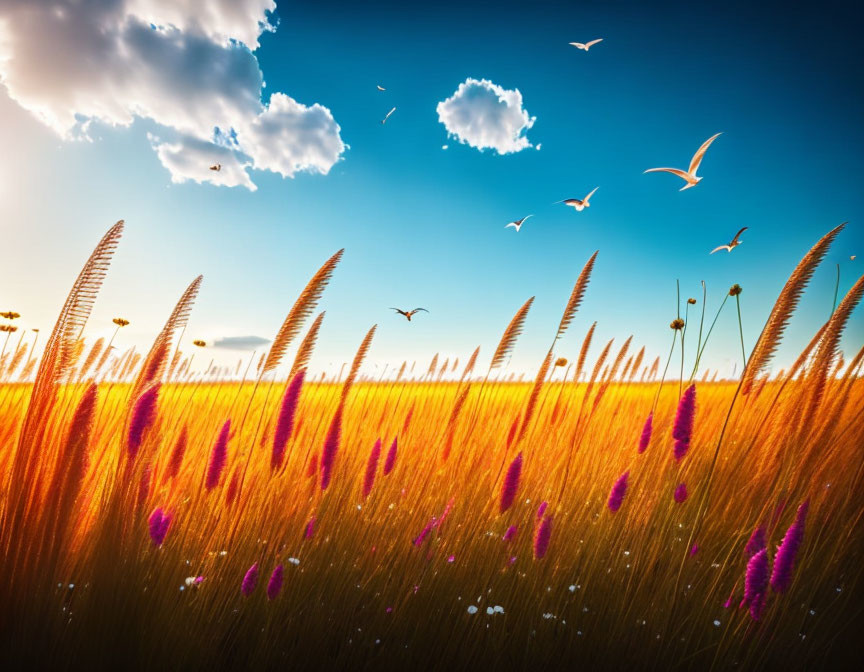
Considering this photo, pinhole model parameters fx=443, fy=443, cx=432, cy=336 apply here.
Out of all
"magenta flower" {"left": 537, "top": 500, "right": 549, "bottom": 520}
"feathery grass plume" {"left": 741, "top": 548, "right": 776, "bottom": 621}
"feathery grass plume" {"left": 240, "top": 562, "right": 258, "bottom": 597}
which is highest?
"feathery grass plume" {"left": 741, "top": 548, "right": 776, "bottom": 621}

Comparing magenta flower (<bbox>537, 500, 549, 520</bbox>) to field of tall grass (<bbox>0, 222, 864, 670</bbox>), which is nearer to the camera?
field of tall grass (<bbox>0, 222, 864, 670</bbox>)

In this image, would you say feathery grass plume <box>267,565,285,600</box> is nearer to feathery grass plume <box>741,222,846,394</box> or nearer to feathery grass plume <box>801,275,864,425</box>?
feathery grass plume <box>741,222,846,394</box>

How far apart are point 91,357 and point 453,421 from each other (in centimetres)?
145

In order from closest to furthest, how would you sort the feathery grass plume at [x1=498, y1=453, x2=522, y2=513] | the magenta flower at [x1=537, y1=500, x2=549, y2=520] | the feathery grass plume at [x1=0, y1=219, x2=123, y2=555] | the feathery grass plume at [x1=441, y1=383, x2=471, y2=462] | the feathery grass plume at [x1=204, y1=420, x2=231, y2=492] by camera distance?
1. the feathery grass plume at [x1=0, y1=219, x2=123, y2=555]
2. the feathery grass plume at [x1=204, y1=420, x2=231, y2=492]
3. the feathery grass plume at [x1=498, y1=453, x2=522, y2=513]
4. the magenta flower at [x1=537, y1=500, x2=549, y2=520]
5. the feathery grass plume at [x1=441, y1=383, x2=471, y2=462]

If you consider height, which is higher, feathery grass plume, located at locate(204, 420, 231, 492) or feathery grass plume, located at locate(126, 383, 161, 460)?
feathery grass plume, located at locate(126, 383, 161, 460)

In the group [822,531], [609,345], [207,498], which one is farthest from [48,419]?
[822,531]

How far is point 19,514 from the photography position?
3.47ft

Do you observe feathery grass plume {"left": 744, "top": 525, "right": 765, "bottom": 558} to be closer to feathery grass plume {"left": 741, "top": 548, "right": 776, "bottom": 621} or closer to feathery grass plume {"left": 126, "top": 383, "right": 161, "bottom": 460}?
feathery grass plume {"left": 741, "top": 548, "right": 776, "bottom": 621}

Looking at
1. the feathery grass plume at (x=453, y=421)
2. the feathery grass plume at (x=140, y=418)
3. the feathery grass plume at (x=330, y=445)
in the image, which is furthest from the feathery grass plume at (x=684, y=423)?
the feathery grass plume at (x=140, y=418)

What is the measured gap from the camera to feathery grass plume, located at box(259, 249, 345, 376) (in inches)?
49.5

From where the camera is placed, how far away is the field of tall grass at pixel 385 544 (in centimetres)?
107

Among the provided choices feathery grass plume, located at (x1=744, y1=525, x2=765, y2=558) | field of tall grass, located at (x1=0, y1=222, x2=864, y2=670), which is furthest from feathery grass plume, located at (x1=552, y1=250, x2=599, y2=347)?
feathery grass plume, located at (x1=744, y1=525, x2=765, y2=558)

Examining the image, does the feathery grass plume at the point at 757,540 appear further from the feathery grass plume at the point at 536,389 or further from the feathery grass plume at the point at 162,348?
the feathery grass plume at the point at 162,348

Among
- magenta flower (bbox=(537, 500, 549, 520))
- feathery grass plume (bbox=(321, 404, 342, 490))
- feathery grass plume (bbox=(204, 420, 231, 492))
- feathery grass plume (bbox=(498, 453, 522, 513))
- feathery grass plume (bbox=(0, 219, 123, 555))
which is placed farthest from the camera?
magenta flower (bbox=(537, 500, 549, 520))
